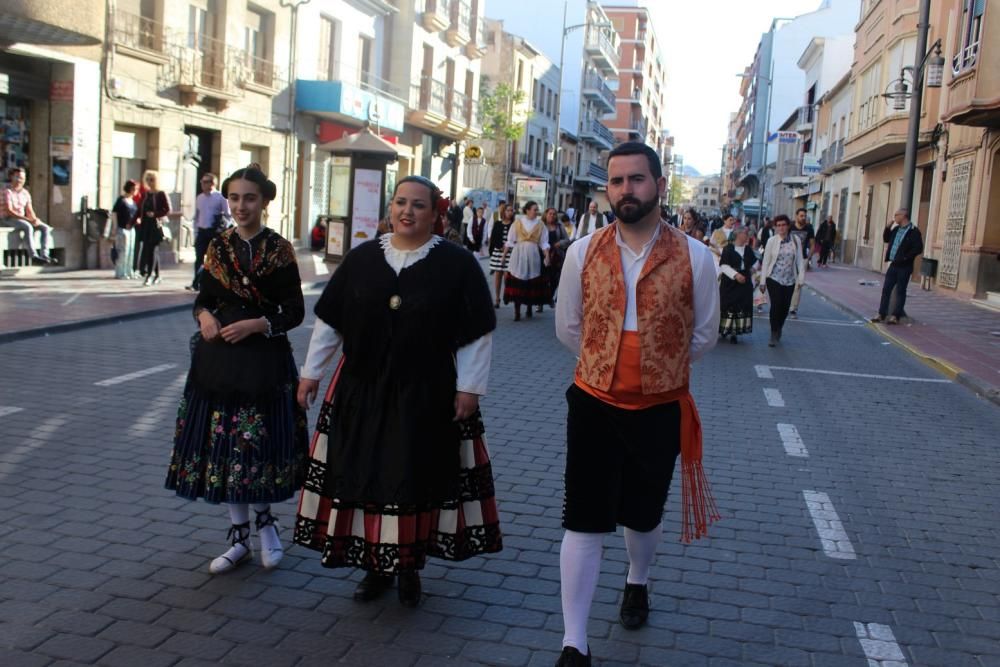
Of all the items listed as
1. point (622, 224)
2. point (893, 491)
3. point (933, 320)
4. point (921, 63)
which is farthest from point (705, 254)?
point (921, 63)

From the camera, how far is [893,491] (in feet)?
20.4

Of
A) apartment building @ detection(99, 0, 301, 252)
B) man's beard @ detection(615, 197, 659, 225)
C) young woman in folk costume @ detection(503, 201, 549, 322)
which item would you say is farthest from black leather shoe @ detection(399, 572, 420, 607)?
apartment building @ detection(99, 0, 301, 252)

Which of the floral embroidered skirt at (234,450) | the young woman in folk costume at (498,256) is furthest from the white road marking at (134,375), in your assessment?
the young woman in folk costume at (498,256)

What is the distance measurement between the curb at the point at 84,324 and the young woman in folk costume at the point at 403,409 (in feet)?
24.2

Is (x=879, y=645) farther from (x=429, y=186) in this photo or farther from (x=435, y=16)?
(x=435, y=16)

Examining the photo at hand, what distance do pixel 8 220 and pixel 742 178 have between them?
9089 cm

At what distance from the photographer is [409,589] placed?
156 inches

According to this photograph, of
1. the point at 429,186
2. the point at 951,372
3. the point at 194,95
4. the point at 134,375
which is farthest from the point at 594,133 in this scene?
the point at 429,186

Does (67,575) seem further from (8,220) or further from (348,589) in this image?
(8,220)

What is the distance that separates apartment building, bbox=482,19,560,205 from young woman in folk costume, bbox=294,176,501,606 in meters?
42.3

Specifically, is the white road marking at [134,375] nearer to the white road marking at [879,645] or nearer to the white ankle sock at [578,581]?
the white ankle sock at [578,581]

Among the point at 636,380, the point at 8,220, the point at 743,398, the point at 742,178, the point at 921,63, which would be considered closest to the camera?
the point at 636,380

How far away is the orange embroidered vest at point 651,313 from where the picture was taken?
350cm

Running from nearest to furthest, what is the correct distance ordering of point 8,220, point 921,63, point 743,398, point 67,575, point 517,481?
point 67,575
point 517,481
point 743,398
point 8,220
point 921,63
